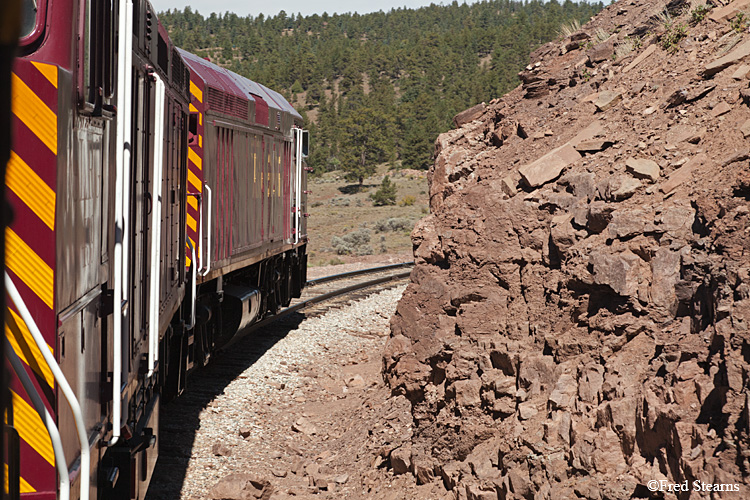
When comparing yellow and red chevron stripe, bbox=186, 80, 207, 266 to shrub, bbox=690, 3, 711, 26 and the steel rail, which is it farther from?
the steel rail

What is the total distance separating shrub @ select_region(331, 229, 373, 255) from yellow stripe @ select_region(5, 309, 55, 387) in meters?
27.1

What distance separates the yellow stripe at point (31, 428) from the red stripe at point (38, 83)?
1.10m

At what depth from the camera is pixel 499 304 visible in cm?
752

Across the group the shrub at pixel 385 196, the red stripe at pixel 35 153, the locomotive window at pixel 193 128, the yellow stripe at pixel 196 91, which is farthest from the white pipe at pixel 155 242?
the shrub at pixel 385 196

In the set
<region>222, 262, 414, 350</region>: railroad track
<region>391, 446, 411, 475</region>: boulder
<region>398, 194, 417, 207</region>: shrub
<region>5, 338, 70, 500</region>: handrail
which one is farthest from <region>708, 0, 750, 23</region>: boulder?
<region>398, 194, 417, 207</region>: shrub

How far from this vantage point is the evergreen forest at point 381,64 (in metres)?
78.4

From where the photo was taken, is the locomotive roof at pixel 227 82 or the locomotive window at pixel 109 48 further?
the locomotive roof at pixel 227 82

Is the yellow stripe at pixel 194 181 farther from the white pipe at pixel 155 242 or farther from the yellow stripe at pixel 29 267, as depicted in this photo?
the yellow stripe at pixel 29 267

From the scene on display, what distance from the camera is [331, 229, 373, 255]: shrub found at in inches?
1199

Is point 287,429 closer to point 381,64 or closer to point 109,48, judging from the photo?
point 109,48

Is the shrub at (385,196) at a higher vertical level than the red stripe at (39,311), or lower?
lower

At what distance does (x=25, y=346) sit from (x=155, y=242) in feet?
9.71

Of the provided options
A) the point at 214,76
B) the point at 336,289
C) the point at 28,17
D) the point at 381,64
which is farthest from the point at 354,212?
the point at 381,64

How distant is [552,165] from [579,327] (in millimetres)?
2521
